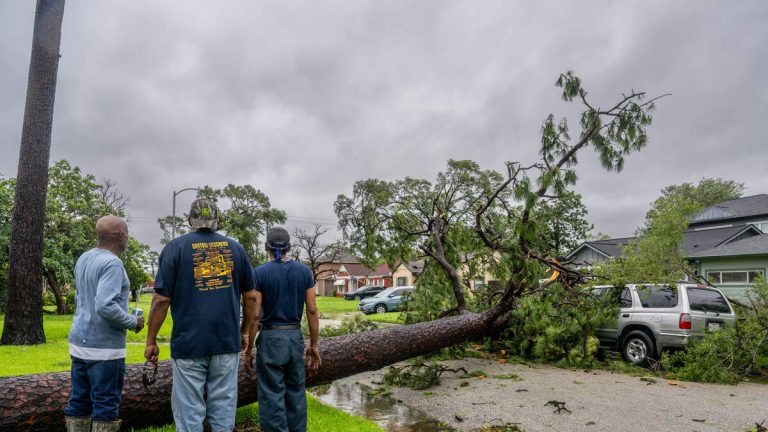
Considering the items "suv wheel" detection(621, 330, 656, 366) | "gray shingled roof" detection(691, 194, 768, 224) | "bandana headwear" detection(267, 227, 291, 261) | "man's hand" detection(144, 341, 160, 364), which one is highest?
"gray shingled roof" detection(691, 194, 768, 224)

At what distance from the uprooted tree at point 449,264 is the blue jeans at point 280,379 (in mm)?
980

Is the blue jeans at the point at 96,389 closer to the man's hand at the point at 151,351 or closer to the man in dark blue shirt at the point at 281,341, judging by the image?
the man's hand at the point at 151,351

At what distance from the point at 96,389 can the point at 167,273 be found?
2.83ft

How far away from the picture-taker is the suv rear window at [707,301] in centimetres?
848

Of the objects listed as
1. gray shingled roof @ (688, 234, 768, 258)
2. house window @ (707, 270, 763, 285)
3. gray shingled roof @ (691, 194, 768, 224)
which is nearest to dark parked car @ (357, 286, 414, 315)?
gray shingled roof @ (688, 234, 768, 258)

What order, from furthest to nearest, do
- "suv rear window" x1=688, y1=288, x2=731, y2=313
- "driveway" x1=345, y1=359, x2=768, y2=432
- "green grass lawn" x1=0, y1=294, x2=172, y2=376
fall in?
"suv rear window" x1=688, y1=288, x2=731, y2=313
"green grass lawn" x1=0, y1=294, x2=172, y2=376
"driveway" x1=345, y1=359, x2=768, y2=432

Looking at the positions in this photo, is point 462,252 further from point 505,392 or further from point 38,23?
point 38,23

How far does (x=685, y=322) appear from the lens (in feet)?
27.0

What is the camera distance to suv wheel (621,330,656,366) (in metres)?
8.66

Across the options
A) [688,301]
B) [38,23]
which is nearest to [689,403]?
[688,301]

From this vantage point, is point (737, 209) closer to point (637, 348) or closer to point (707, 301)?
point (707, 301)

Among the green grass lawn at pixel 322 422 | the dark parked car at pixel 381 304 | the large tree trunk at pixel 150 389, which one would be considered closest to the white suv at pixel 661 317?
the large tree trunk at pixel 150 389

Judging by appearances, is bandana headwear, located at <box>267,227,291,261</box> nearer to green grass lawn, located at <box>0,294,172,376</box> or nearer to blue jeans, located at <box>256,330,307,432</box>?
blue jeans, located at <box>256,330,307,432</box>

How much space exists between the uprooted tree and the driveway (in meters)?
0.89
